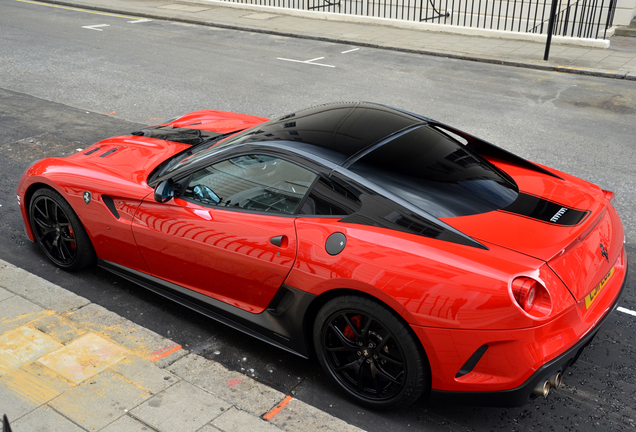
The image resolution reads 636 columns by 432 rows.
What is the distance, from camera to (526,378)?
2918 mm

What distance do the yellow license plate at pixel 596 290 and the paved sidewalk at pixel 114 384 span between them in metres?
1.49

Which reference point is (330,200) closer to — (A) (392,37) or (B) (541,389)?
(B) (541,389)

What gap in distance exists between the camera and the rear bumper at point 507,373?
2.90 m

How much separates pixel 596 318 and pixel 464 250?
0.87 metres

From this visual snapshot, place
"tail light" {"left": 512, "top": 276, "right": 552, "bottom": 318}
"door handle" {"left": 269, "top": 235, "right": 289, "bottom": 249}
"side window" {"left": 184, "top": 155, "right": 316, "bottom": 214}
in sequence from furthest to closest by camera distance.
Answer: "side window" {"left": 184, "top": 155, "right": 316, "bottom": 214} < "door handle" {"left": 269, "top": 235, "right": 289, "bottom": 249} < "tail light" {"left": 512, "top": 276, "right": 552, "bottom": 318}

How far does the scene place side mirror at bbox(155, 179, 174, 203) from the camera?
4008mm

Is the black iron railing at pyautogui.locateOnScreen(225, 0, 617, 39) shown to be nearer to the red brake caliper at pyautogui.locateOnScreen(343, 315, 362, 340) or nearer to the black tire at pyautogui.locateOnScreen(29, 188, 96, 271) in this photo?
the black tire at pyautogui.locateOnScreen(29, 188, 96, 271)

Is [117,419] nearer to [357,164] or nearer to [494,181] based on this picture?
[357,164]

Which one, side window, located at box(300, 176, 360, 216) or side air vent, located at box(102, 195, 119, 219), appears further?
side air vent, located at box(102, 195, 119, 219)

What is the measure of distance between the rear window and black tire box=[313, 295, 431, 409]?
2.23 feet

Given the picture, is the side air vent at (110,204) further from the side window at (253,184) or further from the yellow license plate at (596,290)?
the yellow license plate at (596,290)

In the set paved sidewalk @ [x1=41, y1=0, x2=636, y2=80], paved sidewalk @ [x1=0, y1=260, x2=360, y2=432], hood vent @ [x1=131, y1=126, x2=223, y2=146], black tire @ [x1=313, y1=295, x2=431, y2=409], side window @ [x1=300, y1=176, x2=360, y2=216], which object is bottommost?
paved sidewalk @ [x1=0, y1=260, x2=360, y2=432]

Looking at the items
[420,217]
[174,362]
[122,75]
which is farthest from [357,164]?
[122,75]

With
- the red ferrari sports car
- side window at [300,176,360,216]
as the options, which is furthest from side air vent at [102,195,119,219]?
side window at [300,176,360,216]
